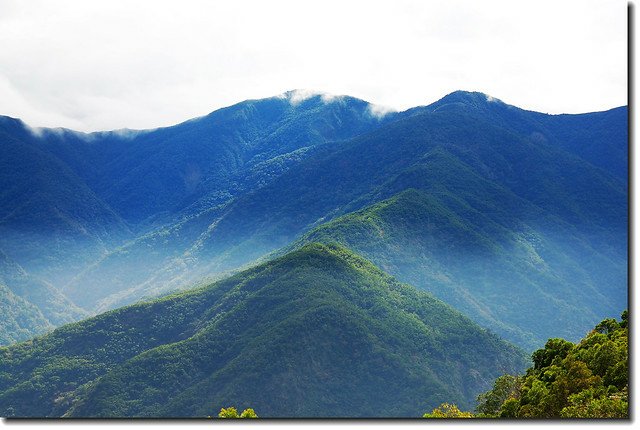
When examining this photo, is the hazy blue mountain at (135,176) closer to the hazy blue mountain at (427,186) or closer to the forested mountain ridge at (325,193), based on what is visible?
the forested mountain ridge at (325,193)

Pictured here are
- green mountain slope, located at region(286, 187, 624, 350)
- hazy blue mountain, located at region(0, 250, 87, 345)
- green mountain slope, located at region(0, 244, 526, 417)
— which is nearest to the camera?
green mountain slope, located at region(0, 244, 526, 417)

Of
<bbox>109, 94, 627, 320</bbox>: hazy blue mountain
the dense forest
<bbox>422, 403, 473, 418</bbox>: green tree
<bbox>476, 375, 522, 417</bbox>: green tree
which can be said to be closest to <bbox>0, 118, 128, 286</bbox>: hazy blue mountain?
<bbox>109, 94, 627, 320</bbox>: hazy blue mountain

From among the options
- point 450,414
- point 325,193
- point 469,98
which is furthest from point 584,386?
point 469,98

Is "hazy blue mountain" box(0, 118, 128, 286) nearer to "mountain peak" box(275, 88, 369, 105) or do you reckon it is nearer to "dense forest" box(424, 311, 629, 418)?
"mountain peak" box(275, 88, 369, 105)

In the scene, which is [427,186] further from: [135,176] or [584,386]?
[135,176]

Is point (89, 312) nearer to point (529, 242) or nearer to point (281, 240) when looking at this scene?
point (281, 240)

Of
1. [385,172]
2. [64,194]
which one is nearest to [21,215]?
[64,194]

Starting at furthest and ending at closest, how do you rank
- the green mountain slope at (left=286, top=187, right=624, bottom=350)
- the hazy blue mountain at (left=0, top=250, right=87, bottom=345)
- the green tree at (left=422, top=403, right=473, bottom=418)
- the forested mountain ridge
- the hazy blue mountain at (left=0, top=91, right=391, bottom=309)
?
1. the hazy blue mountain at (left=0, top=91, right=391, bottom=309)
2. the hazy blue mountain at (left=0, top=250, right=87, bottom=345)
3. the forested mountain ridge
4. the green mountain slope at (left=286, top=187, right=624, bottom=350)
5. the green tree at (left=422, top=403, right=473, bottom=418)
